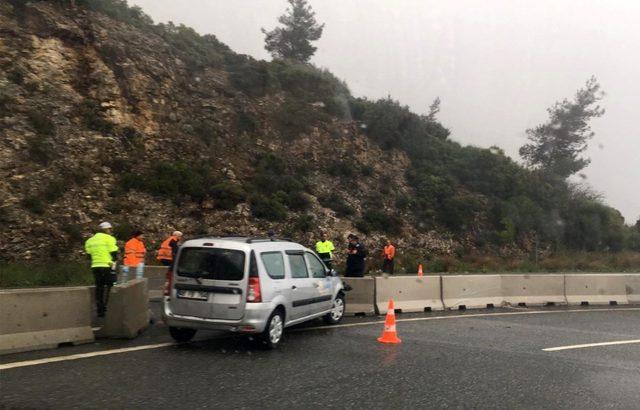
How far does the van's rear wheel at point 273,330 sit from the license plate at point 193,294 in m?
1.03

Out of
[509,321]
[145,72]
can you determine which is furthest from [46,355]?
[145,72]

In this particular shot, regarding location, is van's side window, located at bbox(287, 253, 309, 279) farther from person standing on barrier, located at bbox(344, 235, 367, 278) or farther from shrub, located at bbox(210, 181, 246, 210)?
shrub, located at bbox(210, 181, 246, 210)

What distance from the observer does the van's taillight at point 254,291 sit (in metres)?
8.34

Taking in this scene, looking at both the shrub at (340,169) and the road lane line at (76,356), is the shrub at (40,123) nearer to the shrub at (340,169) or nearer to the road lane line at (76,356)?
the shrub at (340,169)

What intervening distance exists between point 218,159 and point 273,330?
23009mm

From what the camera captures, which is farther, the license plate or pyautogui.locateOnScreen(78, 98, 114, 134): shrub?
pyautogui.locateOnScreen(78, 98, 114, 134): shrub

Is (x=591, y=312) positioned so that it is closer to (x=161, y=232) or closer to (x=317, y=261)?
(x=317, y=261)

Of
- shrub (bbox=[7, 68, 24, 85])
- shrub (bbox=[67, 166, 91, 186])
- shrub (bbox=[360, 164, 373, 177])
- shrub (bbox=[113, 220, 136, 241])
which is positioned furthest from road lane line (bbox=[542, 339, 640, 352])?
shrub (bbox=[360, 164, 373, 177])

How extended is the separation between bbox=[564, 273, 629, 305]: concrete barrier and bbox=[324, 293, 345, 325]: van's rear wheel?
805 centimetres

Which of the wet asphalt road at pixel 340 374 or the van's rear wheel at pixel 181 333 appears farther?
the van's rear wheel at pixel 181 333

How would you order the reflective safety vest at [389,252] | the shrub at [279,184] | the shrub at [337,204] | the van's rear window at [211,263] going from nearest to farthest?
1. the van's rear window at [211,263]
2. the reflective safety vest at [389,252]
3. the shrub at [279,184]
4. the shrub at [337,204]

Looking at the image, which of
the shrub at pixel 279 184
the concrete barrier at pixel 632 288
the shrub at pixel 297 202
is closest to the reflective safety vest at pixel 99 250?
the concrete barrier at pixel 632 288

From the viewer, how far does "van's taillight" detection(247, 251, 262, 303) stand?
8344mm

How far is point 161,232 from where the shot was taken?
24859 millimetres
